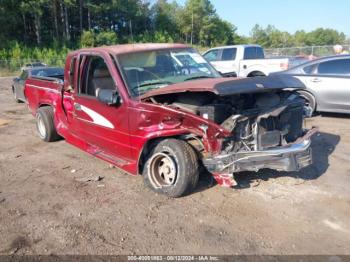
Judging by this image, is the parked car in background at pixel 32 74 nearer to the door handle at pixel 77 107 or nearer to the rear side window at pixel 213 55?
the rear side window at pixel 213 55

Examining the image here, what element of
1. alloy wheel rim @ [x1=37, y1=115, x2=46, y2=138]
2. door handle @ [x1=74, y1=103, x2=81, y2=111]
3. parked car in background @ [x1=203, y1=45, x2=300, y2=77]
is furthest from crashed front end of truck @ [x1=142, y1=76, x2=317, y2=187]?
parked car in background @ [x1=203, y1=45, x2=300, y2=77]

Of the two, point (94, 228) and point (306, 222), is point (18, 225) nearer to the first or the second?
point (94, 228)

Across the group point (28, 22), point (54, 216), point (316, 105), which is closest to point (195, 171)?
point (54, 216)

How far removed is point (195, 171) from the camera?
4.26m

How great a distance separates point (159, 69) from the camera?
5152 millimetres

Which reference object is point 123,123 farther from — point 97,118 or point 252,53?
point 252,53

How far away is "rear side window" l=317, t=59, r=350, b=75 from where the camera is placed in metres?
8.42

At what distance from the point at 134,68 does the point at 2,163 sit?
303cm

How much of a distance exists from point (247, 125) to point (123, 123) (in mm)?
1648

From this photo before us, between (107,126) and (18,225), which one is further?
(107,126)

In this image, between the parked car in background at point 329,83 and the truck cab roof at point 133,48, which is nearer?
the truck cab roof at point 133,48

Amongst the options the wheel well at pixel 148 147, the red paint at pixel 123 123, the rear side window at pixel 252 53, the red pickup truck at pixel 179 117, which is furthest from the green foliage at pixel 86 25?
the wheel well at pixel 148 147

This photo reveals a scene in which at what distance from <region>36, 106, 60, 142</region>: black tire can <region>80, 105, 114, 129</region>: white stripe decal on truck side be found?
183 cm

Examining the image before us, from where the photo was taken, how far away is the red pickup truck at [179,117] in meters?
4.16
